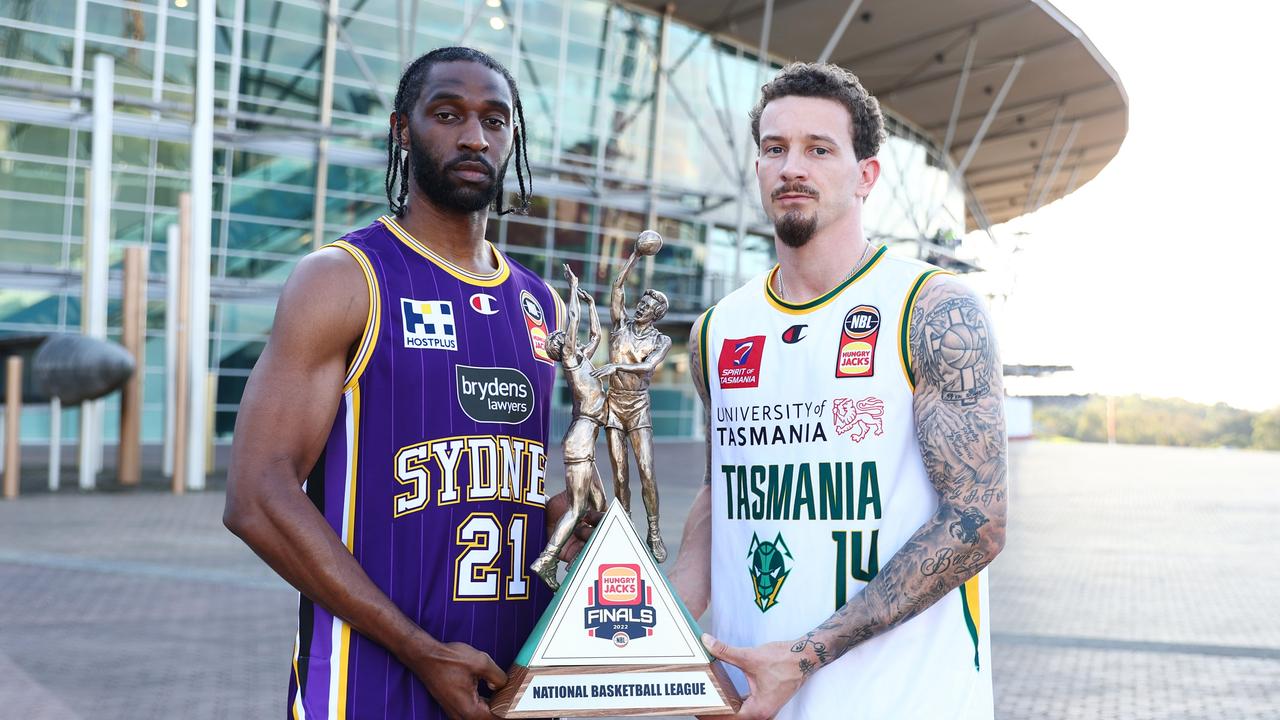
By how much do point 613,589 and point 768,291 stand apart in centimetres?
85

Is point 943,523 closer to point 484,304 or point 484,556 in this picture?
point 484,556

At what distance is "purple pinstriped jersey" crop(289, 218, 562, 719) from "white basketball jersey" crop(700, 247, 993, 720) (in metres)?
0.56

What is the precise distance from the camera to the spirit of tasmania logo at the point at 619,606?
7.61ft

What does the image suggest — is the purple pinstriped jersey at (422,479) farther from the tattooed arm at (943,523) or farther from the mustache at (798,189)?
the mustache at (798,189)

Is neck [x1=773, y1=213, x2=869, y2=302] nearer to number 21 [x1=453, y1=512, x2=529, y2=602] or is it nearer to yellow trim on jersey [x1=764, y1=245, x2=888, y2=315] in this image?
yellow trim on jersey [x1=764, y1=245, x2=888, y2=315]

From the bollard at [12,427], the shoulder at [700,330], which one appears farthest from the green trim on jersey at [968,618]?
the bollard at [12,427]

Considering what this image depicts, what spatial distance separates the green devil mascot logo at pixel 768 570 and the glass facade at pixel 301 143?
1740 cm

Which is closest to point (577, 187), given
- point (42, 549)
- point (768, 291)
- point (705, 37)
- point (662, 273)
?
point (662, 273)

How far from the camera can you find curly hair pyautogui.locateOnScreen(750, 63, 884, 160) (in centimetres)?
255

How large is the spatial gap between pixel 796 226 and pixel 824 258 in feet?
0.39

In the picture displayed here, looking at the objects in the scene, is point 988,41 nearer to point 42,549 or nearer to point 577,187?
point 577,187

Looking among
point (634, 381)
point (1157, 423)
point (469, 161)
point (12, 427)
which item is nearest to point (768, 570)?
point (634, 381)

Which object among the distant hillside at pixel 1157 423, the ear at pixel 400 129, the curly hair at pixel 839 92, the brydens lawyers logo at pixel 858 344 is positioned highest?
the curly hair at pixel 839 92

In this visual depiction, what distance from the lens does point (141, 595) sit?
8.58 meters
